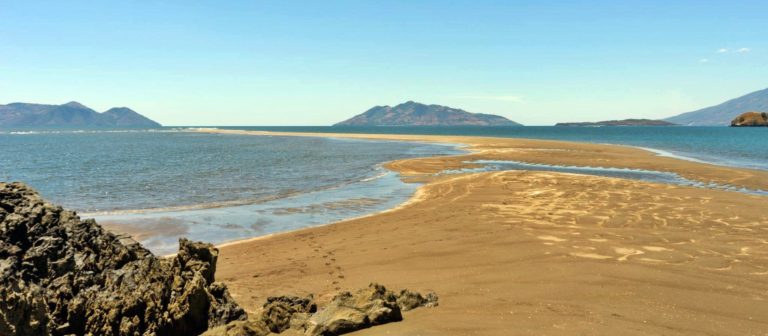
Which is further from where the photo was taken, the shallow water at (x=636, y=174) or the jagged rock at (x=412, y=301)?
the shallow water at (x=636, y=174)

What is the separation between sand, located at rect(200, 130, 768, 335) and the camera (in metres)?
7.49

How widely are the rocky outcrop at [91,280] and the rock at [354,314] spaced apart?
61.9 inches

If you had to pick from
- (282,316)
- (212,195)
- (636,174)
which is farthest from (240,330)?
(636,174)

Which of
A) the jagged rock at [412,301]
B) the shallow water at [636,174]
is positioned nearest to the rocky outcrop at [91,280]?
the jagged rock at [412,301]

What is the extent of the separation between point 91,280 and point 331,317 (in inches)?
147

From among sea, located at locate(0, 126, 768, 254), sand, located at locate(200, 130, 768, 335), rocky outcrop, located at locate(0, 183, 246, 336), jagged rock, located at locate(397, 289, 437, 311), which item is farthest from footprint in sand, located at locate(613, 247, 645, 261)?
sea, located at locate(0, 126, 768, 254)

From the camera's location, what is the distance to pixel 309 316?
286 inches

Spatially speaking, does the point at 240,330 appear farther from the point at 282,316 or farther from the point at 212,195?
the point at 212,195

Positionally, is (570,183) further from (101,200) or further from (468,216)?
(101,200)

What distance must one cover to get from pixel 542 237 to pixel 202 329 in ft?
34.1

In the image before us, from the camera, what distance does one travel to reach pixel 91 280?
22.3 feet

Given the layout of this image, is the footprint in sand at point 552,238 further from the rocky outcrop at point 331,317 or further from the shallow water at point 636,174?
the shallow water at point 636,174

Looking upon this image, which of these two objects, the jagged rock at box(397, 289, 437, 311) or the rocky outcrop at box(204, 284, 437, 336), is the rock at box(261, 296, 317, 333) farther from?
the jagged rock at box(397, 289, 437, 311)

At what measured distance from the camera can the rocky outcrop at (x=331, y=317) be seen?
6531 mm
